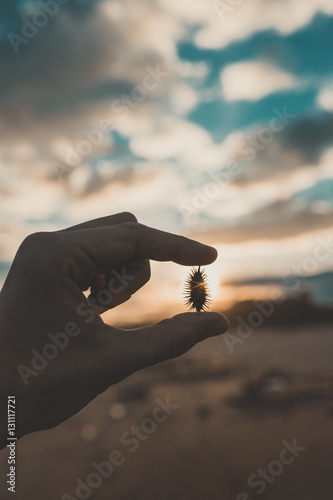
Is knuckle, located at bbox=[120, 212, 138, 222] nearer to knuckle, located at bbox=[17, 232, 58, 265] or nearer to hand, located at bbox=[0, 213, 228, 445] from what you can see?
hand, located at bbox=[0, 213, 228, 445]

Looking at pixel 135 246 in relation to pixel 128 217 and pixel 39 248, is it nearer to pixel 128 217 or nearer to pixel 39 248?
pixel 128 217

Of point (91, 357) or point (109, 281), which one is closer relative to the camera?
point (91, 357)

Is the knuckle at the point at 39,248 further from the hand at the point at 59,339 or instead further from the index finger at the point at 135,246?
the index finger at the point at 135,246

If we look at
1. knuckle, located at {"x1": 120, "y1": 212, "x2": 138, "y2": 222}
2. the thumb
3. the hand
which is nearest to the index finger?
the hand

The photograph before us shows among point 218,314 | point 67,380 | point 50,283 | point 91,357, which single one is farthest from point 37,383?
point 218,314

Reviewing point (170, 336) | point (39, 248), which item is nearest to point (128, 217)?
point (39, 248)

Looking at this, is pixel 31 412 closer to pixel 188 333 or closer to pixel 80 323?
pixel 80 323

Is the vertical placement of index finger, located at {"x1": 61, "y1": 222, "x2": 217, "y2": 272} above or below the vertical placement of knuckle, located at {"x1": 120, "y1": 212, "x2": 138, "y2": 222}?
below
